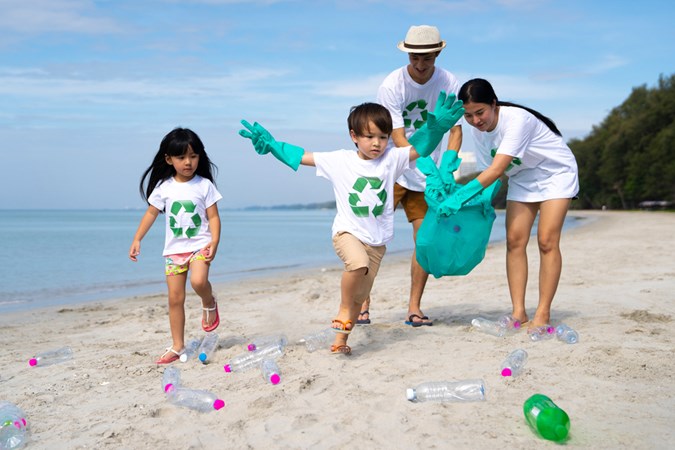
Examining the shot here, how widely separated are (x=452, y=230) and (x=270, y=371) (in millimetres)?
1731

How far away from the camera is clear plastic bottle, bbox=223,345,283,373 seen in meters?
4.14

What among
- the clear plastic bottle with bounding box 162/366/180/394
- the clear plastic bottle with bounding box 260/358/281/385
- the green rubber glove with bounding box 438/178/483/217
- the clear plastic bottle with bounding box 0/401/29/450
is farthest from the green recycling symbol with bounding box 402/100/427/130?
the clear plastic bottle with bounding box 0/401/29/450

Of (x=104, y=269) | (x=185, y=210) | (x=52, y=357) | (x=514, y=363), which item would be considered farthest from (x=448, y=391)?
(x=104, y=269)

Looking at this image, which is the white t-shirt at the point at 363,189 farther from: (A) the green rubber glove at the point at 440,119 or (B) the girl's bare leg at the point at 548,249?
(B) the girl's bare leg at the point at 548,249

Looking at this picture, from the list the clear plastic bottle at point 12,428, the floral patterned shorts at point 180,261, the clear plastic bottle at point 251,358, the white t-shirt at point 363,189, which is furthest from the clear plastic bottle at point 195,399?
the white t-shirt at point 363,189

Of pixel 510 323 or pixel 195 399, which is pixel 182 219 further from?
pixel 510 323

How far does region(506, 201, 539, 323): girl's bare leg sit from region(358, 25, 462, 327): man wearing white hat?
27.2 inches

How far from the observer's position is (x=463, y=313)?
5.83 metres

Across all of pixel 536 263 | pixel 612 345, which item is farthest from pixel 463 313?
pixel 536 263

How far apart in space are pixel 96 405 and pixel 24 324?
3875 mm

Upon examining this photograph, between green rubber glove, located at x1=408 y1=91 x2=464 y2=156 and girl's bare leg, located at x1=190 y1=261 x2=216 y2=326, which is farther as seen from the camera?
girl's bare leg, located at x1=190 y1=261 x2=216 y2=326

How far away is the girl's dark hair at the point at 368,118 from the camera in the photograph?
424 cm

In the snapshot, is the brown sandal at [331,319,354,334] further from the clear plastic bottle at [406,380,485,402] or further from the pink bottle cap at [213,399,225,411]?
the pink bottle cap at [213,399,225,411]

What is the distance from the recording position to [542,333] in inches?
178
